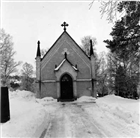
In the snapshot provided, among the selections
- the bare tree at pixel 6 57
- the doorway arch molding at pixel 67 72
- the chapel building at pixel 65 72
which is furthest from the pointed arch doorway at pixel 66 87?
the bare tree at pixel 6 57

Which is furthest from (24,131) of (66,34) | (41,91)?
(66,34)

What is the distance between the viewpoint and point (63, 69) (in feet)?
54.0

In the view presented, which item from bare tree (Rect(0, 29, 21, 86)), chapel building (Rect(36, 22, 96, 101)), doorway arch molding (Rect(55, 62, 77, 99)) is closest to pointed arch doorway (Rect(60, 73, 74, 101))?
chapel building (Rect(36, 22, 96, 101))

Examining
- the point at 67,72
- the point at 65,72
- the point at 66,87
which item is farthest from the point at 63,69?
the point at 66,87

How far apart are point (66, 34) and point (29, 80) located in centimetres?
2758

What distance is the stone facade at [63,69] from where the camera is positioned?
53.7ft

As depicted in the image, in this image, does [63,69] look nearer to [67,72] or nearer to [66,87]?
[67,72]

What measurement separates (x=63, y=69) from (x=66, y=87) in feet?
7.12

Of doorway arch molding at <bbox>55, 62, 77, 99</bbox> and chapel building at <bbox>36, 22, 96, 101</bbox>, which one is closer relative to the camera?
doorway arch molding at <bbox>55, 62, 77, 99</bbox>

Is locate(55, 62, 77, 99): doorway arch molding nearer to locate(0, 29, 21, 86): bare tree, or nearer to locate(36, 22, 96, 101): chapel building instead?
locate(36, 22, 96, 101): chapel building

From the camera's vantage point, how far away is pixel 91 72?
690 inches

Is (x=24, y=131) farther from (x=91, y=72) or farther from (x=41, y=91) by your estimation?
(x=91, y=72)

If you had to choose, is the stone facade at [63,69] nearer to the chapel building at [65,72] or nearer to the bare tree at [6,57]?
the chapel building at [65,72]

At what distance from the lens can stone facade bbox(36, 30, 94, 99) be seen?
16.4 m
